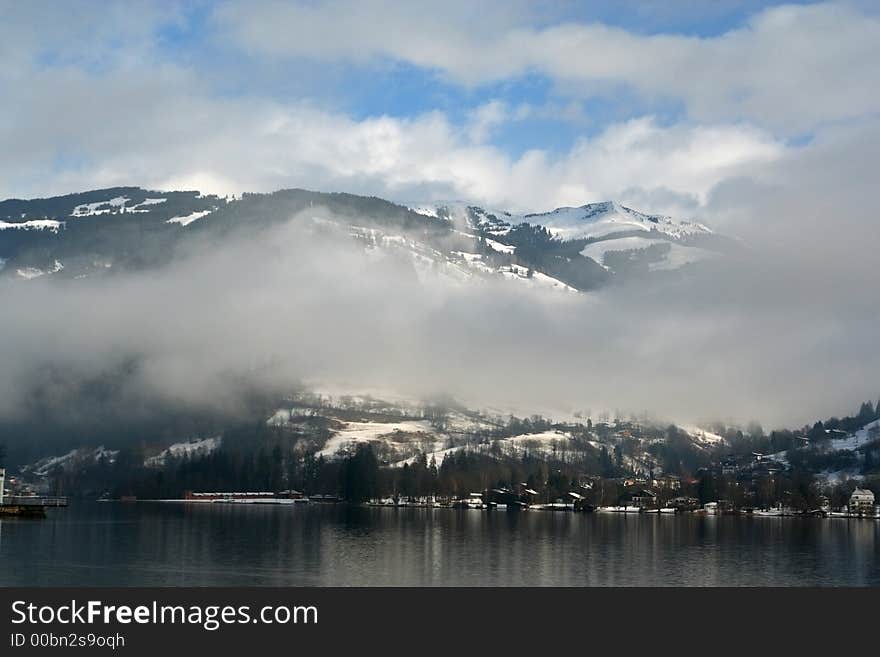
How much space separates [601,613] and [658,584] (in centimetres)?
2485

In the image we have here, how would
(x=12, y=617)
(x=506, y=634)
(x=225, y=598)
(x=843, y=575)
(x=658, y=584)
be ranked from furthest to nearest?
(x=843, y=575) < (x=658, y=584) < (x=225, y=598) < (x=506, y=634) < (x=12, y=617)

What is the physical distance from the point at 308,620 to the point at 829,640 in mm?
42399

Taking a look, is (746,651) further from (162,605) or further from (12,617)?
(12,617)

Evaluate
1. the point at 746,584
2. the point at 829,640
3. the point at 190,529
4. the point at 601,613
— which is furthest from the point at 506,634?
the point at 190,529

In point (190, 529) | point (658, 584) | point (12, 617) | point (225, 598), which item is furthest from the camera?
point (190, 529)

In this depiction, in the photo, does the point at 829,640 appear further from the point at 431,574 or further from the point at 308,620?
the point at 431,574

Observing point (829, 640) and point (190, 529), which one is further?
point (190, 529)

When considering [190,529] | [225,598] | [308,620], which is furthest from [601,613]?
[190,529]

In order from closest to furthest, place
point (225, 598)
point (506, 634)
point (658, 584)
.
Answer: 1. point (506, 634)
2. point (225, 598)
3. point (658, 584)

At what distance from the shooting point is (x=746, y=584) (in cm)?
11788

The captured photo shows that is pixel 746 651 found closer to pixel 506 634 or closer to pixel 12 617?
pixel 506 634

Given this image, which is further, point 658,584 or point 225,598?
point 658,584

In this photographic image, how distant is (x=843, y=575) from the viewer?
5103 inches

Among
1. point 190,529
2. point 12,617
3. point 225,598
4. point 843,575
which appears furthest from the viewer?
point 190,529
